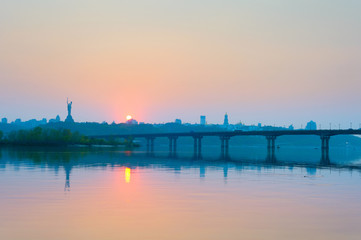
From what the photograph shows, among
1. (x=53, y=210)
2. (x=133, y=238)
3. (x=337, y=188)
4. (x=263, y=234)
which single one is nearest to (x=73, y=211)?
(x=53, y=210)

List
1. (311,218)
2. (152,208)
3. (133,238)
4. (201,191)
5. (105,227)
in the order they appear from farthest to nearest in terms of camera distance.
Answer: (201,191), (152,208), (311,218), (105,227), (133,238)

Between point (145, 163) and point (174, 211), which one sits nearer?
point (174, 211)

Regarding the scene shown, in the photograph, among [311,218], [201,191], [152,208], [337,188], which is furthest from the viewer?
[337,188]

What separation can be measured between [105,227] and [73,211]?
549 cm

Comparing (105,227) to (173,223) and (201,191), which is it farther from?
(201,191)

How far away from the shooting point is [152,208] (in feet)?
107

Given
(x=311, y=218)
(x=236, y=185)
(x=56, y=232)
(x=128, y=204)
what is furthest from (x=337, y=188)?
(x=56, y=232)

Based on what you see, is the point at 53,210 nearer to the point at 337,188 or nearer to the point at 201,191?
the point at 201,191

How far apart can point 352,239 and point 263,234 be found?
13.7 feet

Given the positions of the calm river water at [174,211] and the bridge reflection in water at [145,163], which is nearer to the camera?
the calm river water at [174,211]

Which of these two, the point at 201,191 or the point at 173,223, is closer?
the point at 173,223

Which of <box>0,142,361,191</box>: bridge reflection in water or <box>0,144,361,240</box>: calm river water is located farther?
<box>0,142,361,191</box>: bridge reflection in water

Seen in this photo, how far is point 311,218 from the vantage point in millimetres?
29531

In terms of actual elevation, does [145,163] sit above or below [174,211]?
above
